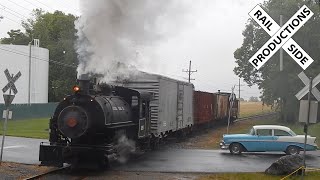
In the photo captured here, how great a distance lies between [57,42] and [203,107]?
44.4 m

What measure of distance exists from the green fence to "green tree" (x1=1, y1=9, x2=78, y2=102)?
1234cm

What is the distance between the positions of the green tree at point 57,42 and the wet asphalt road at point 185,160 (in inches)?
1741

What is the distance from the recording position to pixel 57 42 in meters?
71.8

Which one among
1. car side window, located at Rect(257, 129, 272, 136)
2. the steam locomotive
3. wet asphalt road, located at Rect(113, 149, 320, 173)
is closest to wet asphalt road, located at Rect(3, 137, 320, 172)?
wet asphalt road, located at Rect(113, 149, 320, 173)

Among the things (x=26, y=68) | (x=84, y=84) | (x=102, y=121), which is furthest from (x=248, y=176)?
(x=26, y=68)

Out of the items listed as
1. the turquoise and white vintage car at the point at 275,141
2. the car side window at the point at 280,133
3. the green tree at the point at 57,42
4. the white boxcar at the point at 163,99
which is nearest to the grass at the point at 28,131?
the white boxcar at the point at 163,99

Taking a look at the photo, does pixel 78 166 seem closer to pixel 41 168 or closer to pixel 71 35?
pixel 41 168

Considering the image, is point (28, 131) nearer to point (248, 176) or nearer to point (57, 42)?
point (248, 176)

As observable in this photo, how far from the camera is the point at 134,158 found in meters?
17.5

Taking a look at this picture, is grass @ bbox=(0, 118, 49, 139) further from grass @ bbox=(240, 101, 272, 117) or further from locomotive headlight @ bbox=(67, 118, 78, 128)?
grass @ bbox=(240, 101, 272, 117)

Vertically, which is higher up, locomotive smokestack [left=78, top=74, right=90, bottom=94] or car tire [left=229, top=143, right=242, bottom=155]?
locomotive smokestack [left=78, top=74, right=90, bottom=94]

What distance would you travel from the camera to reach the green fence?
4382cm

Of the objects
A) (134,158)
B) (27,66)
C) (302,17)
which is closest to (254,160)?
(134,158)

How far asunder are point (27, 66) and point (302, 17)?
4475cm
